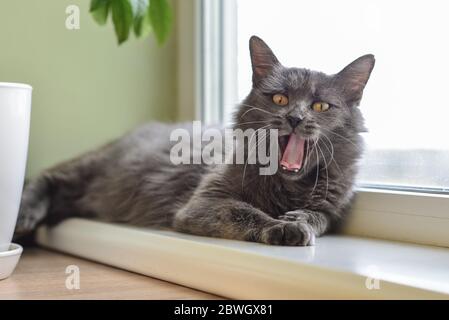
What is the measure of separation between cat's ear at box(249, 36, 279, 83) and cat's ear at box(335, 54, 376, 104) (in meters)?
0.17

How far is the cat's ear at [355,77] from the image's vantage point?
4.74ft

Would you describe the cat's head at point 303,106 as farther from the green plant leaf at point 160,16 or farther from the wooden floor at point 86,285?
the wooden floor at point 86,285

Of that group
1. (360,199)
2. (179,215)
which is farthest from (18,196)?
(360,199)

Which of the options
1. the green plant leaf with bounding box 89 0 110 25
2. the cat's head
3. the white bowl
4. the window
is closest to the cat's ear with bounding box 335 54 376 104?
the cat's head

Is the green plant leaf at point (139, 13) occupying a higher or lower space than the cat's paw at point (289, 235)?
higher

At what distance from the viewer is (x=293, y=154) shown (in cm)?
147

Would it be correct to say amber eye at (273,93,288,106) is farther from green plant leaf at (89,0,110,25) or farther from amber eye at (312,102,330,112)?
green plant leaf at (89,0,110,25)

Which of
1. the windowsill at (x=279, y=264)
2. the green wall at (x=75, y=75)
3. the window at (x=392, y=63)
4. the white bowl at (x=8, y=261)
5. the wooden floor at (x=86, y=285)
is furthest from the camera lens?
the green wall at (x=75, y=75)

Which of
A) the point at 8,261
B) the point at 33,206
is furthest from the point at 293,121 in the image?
the point at 33,206

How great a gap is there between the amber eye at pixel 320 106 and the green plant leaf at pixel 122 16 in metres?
0.50

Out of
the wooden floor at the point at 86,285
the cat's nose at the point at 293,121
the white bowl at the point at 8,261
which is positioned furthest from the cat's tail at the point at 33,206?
the cat's nose at the point at 293,121

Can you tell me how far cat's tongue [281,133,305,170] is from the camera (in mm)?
1461

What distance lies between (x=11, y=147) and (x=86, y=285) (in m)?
0.35
